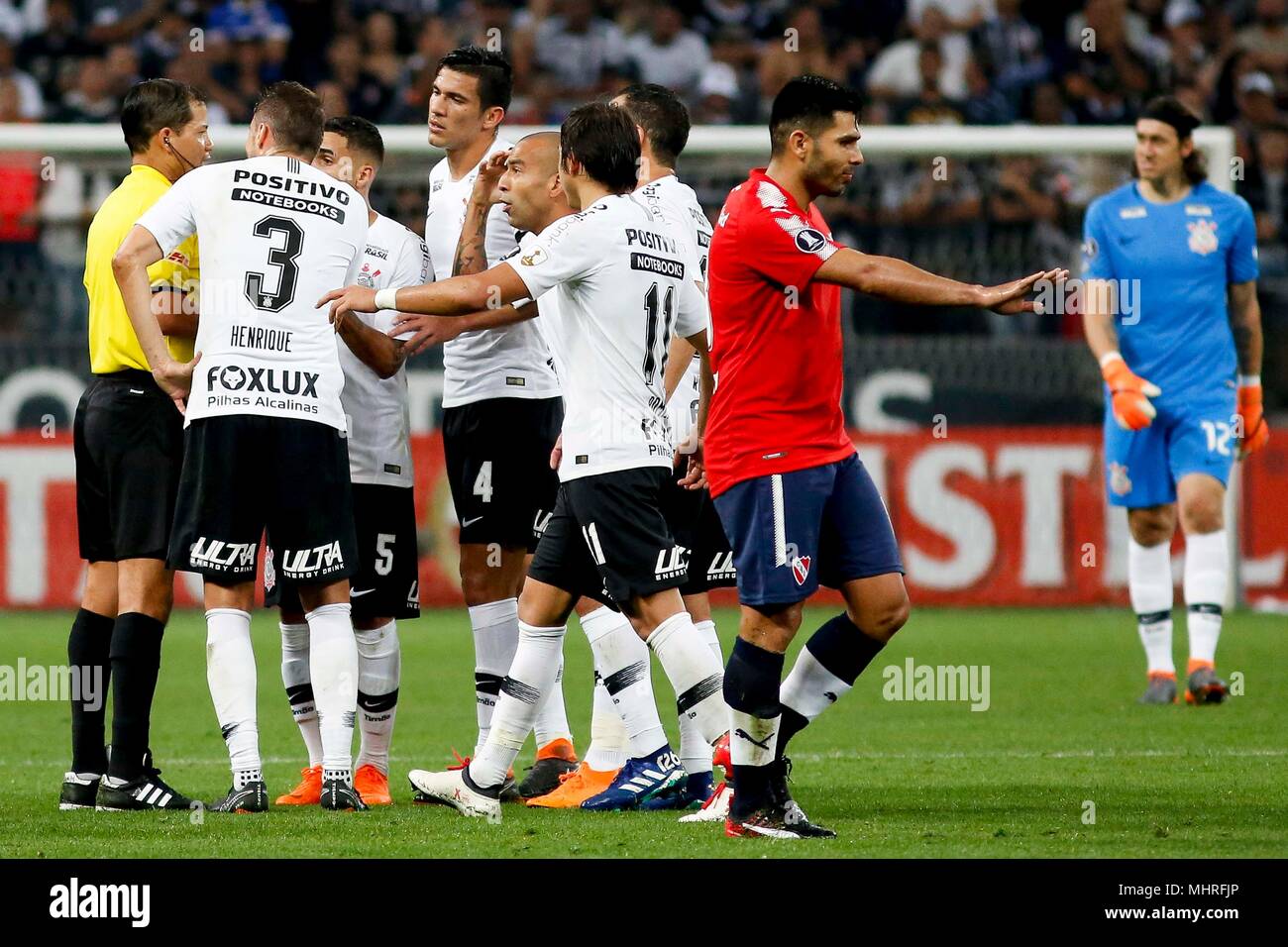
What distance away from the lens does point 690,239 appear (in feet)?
20.2

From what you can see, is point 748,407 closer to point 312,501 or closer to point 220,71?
point 312,501

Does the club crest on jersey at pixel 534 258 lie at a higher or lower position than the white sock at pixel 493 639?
higher

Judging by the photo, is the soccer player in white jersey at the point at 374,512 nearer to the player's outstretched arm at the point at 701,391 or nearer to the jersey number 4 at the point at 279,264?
the jersey number 4 at the point at 279,264

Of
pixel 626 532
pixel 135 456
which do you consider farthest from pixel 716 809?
pixel 135 456

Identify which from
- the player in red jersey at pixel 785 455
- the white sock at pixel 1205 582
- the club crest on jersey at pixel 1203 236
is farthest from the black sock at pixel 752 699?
the club crest on jersey at pixel 1203 236

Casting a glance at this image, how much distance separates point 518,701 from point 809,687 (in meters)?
0.90

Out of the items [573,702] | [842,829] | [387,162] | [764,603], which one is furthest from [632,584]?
[387,162]

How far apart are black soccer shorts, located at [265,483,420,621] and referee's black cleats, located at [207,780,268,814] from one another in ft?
2.37

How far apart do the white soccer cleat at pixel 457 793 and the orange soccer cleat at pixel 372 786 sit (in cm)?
19

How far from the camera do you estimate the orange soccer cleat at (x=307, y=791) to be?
6.04 metres

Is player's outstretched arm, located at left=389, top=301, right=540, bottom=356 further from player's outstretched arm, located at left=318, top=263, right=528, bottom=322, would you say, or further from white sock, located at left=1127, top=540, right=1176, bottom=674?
white sock, located at left=1127, top=540, right=1176, bottom=674

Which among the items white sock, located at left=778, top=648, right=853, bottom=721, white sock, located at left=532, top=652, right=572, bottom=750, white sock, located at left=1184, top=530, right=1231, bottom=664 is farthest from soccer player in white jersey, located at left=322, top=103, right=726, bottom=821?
white sock, located at left=1184, top=530, right=1231, bottom=664

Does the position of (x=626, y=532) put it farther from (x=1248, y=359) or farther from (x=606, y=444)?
(x=1248, y=359)

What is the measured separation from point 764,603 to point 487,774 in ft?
3.76
